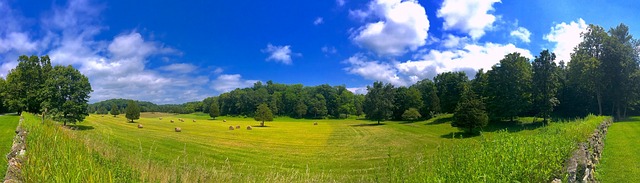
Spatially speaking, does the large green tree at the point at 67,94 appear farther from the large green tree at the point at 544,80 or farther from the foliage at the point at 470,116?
the large green tree at the point at 544,80

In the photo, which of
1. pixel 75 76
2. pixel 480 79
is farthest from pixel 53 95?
pixel 480 79

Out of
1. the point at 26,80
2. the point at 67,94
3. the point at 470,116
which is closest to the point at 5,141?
the point at 67,94

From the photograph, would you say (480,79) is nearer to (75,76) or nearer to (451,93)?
(451,93)

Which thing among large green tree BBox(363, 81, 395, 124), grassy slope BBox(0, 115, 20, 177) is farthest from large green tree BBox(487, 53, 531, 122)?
grassy slope BBox(0, 115, 20, 177)

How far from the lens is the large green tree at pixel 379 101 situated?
229ft

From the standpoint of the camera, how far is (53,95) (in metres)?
36.2

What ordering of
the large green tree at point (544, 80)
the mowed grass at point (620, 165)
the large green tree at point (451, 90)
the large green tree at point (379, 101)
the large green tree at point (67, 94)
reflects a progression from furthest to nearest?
1. the large green tree at point (451, 90)
2. the large green tree at point (379, 101)
3. the large green tree at point (544, 80)
4. the large green tree at point (67, 94)
5. the mowed grass at point (620, 165)

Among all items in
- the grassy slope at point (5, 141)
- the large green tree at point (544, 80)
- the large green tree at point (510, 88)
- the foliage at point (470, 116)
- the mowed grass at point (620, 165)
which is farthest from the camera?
the large green tree at point (510, 88)

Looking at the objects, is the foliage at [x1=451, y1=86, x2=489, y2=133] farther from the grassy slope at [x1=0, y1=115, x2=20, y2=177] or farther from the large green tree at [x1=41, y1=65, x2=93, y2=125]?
the large green tree at [x1=41, y1=65, x2=93, y2=125]

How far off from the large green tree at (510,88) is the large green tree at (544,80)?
1.09 m

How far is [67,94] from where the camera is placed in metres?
37.1

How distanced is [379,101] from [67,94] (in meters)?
53.0

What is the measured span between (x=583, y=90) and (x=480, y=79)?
54.8 ft

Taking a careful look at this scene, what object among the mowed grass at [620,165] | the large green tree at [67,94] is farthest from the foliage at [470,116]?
the large green tree at [67,94]
